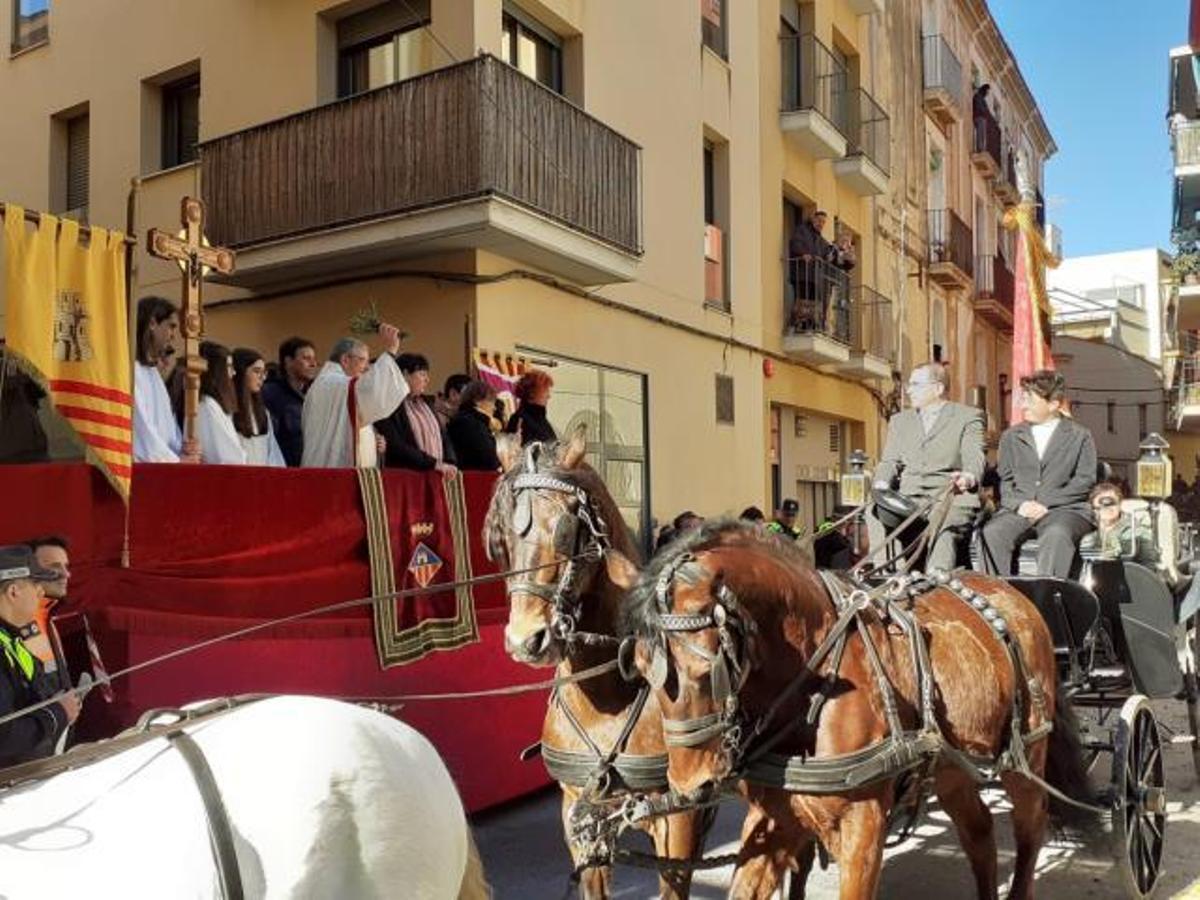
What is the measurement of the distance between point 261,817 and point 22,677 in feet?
5.48

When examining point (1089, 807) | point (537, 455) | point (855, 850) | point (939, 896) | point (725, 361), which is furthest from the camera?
point (725, 361)

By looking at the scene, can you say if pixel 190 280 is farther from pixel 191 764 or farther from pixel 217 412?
pixel 191 764

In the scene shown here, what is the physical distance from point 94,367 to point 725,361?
1062 cm

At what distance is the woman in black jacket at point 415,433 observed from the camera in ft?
20.8

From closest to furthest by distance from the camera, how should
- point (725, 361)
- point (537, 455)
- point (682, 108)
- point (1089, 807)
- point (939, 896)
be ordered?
point (537, 455) < point (1089, 807) < point (939, 896) < point (682, 108) < point (725, 361)

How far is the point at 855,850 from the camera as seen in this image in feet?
11.3

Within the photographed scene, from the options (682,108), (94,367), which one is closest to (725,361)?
(682,108)

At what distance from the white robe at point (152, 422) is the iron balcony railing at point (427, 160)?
4589 mm

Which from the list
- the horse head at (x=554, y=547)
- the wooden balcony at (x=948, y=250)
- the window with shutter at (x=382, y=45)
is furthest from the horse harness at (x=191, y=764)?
the wooden balcony at (x=948, y=250)

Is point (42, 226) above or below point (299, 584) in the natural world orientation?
above

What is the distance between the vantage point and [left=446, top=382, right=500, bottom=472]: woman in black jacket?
7004 millimetres

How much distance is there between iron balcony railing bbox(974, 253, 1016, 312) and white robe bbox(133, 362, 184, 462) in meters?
23.4

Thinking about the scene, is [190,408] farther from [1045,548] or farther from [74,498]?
[1045,548]

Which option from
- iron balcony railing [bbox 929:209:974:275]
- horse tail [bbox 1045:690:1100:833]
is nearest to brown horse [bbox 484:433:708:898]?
horse tail [bbox 1045:690:1100:833]
